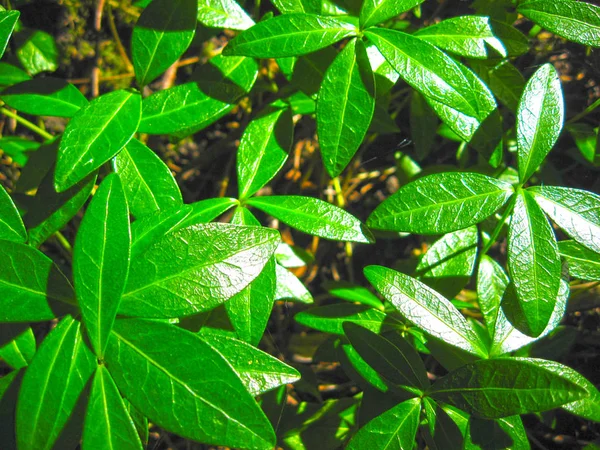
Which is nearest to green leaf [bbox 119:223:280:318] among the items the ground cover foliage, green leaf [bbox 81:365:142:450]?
the ground cover foliage

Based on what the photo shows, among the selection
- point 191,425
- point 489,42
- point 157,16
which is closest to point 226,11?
point 157,16


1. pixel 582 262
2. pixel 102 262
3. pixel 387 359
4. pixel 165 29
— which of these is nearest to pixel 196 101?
pixel 165 29

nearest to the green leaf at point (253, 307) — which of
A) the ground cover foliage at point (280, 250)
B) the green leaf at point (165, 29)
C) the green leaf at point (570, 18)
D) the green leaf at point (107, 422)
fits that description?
the ground cover foliage at point (280, 250)

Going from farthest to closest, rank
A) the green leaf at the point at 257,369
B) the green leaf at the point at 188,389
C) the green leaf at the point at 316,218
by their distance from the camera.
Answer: the green leaf at the point at 316,218 → the green leaf at the point at 257,369 → the green leaf at the point at 188,389

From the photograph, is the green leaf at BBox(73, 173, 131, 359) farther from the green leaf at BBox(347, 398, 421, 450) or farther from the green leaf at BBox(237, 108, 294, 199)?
the green leaf at BBox(347, 398, 421, 450)

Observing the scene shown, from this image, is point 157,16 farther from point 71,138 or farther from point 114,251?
point 114,251

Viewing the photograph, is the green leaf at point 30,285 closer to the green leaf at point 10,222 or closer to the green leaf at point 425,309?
the green leaf at point 10,222

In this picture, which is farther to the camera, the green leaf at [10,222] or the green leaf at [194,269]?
the green leaf at [10,222]

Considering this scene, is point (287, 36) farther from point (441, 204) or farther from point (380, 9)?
point (441, 204)

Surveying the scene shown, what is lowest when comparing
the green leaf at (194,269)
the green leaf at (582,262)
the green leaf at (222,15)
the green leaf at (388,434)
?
the green leaf at (388,434)
